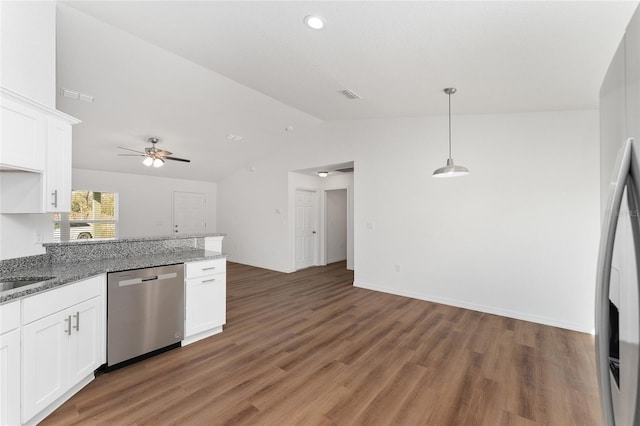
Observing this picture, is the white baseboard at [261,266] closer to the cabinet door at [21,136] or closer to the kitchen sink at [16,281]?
the kitchen sink at [16,281]

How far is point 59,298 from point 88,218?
614cm

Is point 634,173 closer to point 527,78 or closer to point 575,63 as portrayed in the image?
point 575,63

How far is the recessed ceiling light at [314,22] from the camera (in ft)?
7.35

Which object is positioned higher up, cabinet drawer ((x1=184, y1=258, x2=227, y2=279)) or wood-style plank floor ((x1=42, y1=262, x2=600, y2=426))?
cabinet drawer ((x1=184, y1=258, x2=227, y2=279))

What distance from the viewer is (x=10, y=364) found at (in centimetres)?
169

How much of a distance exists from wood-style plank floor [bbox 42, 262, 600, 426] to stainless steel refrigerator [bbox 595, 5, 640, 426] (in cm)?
156

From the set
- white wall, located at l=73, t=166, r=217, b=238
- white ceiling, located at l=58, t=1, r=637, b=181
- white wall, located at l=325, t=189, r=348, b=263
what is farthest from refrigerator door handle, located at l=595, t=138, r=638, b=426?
white wall, located at l=73, t=166, r=217, b=238

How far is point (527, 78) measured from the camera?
2791 mm

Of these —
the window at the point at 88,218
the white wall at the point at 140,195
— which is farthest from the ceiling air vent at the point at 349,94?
the window at the point at 88,218

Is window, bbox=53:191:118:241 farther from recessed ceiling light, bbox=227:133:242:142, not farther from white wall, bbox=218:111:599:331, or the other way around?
white wall, bbox=218:111:599:331

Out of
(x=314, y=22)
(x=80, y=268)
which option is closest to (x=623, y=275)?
(x=314, y=22)

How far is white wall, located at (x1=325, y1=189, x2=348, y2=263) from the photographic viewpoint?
7871 millimetres

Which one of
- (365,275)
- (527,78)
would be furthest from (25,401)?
(527,78)

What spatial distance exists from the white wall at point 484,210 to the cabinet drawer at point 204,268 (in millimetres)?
2801
